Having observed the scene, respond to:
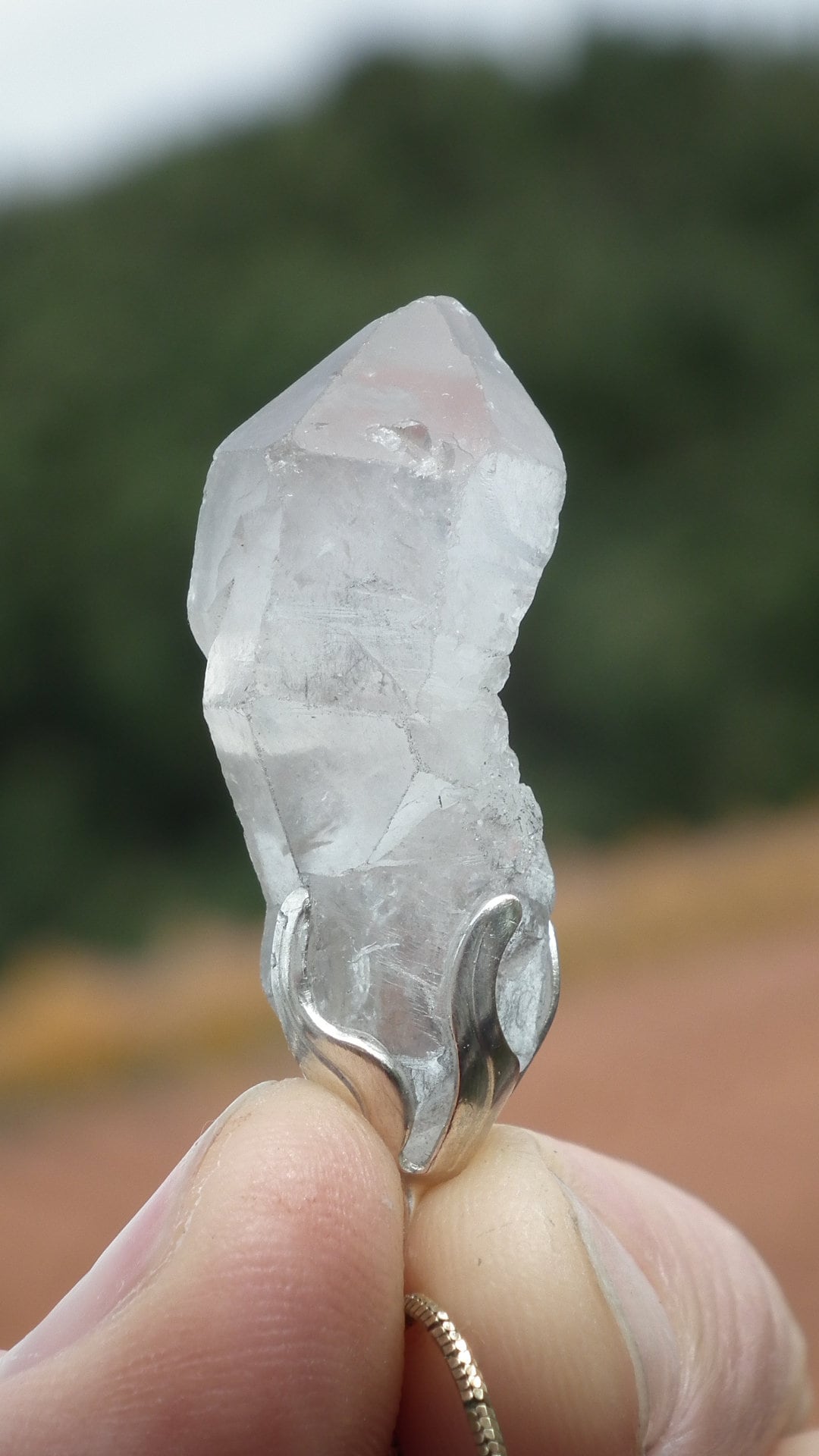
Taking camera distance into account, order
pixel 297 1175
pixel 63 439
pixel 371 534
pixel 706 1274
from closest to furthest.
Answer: pixel 297 1175, pixel 371 534, pixel 706 1274, pixel 63 439

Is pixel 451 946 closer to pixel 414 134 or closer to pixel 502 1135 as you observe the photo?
pixel 502 1135

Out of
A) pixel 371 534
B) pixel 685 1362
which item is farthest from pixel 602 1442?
pixel 371 534

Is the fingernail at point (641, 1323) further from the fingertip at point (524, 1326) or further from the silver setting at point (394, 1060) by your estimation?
the silver setting at point (394, 1060)

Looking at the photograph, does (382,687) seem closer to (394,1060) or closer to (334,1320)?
(394,1060)

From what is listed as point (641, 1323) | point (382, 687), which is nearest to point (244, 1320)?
point (641, 1323)

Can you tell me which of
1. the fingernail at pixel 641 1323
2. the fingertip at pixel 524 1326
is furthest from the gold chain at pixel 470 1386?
the fingernail at pixel 641 1323

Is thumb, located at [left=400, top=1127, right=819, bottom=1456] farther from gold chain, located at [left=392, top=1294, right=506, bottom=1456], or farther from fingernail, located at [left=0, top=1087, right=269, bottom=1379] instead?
fingernail, located at [left=0, top=1087, right=269, bottom=1379]

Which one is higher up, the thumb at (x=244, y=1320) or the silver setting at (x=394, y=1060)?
the silver setting at (x=394, y=1060)
